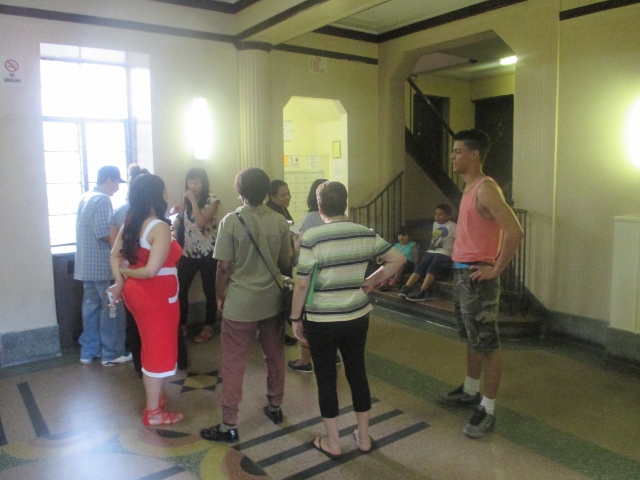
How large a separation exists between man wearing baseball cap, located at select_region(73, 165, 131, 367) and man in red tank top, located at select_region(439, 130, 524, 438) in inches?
108

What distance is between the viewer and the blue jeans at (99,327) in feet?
14.3

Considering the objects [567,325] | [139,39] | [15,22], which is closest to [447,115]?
[567,325]

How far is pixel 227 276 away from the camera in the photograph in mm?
2992

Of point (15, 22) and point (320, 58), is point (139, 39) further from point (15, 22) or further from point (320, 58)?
point (320, 58)

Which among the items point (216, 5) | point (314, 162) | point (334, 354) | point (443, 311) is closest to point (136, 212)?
point (334, 354)

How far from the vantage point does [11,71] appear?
4.31 metres

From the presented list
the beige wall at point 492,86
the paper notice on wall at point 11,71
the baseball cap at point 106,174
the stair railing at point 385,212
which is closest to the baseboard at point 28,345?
the baseball cap at point 106,174

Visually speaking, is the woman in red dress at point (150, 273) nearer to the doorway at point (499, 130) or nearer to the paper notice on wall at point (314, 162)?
the paper notice on wall at point (314, 162)

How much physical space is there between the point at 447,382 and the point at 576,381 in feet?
3.19

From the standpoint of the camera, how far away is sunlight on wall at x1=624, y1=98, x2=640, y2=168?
4.43m

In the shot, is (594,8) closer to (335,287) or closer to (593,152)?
(593,152)

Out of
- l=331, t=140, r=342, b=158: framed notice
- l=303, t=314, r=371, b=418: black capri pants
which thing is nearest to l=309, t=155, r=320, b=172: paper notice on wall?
l=331, t=140, r=342, b=158: framed notice

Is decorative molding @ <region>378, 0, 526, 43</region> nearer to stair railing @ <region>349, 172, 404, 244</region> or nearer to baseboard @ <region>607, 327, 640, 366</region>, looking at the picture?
stair railing @ <region>349, 172, 404, 244</region>

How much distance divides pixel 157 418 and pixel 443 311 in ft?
10.4
